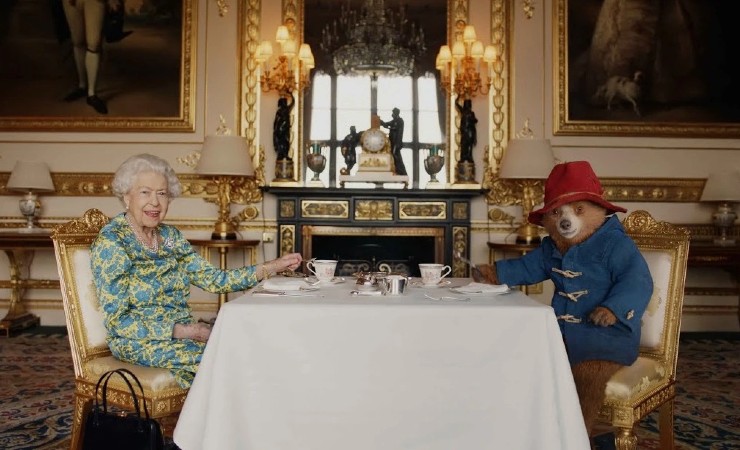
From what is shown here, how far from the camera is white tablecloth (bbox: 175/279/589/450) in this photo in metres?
1.84

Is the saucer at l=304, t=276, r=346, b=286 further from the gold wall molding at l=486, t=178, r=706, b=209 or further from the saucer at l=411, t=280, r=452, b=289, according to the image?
the gold wall molding at l=486, t=178, r=706, b=209

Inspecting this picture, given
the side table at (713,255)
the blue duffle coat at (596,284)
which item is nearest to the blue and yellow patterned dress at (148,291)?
the blue duffle coat at (596,284)

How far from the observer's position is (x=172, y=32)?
579 cm

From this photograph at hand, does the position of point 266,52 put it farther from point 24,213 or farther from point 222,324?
point 222,324

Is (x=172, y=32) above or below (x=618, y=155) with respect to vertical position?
above

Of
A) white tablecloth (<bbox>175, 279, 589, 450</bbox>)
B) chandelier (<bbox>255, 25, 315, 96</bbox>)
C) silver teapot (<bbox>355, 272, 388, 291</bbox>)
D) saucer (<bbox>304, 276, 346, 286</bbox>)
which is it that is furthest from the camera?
chandelier (<bbox>255, 25, 315, 96</bbox>)

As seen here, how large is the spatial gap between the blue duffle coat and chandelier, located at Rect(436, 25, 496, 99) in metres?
3.26

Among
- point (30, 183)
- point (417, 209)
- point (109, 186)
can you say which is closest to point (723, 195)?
point (417, 209)

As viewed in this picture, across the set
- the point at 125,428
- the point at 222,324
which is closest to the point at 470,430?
the point at 222,324

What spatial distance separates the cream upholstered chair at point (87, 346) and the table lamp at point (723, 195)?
493cm

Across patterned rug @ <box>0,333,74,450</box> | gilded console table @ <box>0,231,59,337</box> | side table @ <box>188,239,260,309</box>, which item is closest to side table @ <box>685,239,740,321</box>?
side table @ <box>188,239,260,309</box>

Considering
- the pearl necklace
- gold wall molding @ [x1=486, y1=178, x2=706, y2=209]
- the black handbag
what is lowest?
the black handbag

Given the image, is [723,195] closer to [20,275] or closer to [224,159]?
[224,159]

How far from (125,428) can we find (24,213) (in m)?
4.37
